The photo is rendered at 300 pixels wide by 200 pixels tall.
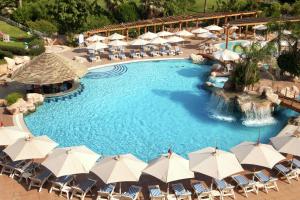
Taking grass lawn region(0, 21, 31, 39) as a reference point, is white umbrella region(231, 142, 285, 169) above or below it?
below

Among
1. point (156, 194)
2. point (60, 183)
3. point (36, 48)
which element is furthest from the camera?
point (36, 48)

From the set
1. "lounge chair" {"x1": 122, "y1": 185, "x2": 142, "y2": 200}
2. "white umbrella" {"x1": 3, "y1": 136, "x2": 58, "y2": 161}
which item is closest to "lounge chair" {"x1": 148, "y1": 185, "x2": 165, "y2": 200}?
"lounge chair" {"x1": 122, "y1": 185, "x2": 142, "y2": 200}

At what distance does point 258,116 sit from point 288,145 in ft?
21.7

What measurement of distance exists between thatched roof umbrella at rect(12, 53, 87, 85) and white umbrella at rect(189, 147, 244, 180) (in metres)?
13.9

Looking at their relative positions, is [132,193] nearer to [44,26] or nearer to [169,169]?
[169,169]

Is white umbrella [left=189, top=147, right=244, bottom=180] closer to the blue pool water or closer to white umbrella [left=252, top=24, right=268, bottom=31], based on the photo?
the blue pool water

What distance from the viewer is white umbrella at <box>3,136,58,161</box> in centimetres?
1650

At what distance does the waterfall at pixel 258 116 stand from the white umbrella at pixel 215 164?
826 centimetres

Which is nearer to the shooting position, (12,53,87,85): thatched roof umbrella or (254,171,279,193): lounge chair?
(254,171,279,193): lounge chair

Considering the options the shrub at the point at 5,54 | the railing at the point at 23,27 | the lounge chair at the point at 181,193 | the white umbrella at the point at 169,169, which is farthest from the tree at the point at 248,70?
the railing at the point at 23,27

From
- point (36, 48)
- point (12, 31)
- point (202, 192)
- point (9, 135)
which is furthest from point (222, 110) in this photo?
point (12, 31)

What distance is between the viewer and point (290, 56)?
28.3 meters

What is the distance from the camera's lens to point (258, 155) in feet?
53.1

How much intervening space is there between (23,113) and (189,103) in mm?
11278
